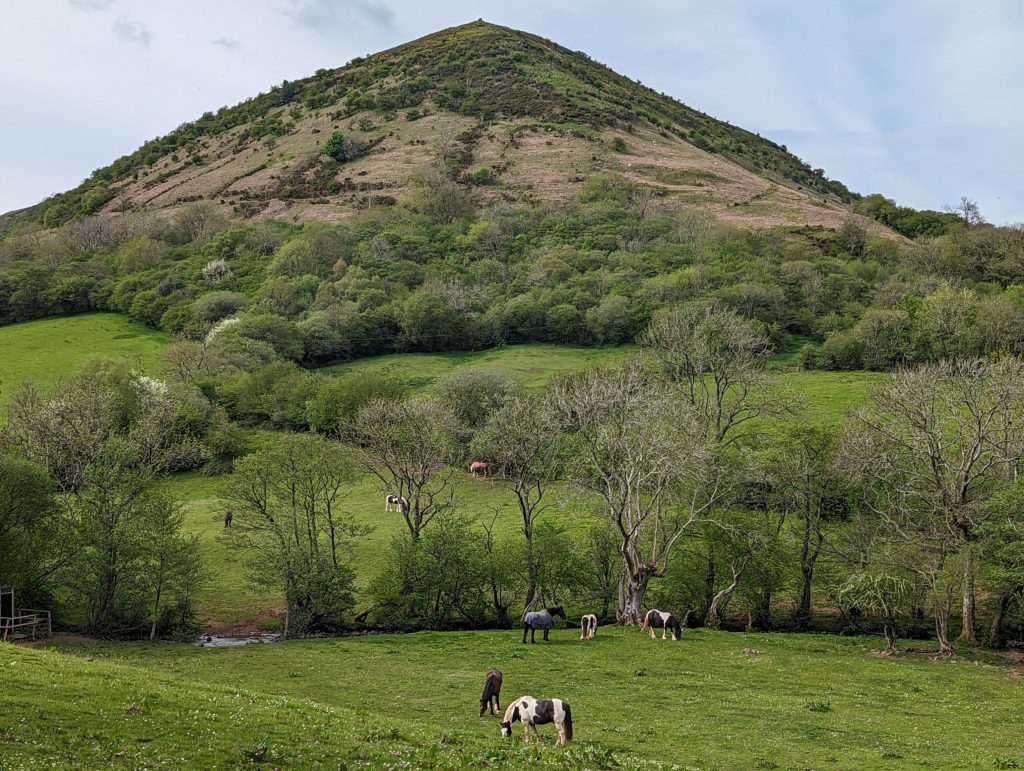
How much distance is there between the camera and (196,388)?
81.4 meters

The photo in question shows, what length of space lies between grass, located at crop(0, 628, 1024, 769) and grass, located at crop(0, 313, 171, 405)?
232 ft

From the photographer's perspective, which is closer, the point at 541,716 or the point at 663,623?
the point at 541,716

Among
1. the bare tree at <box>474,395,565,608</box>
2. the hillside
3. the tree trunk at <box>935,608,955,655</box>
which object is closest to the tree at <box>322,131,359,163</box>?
the hillside

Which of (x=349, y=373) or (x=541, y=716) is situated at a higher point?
(x=349, y=373)

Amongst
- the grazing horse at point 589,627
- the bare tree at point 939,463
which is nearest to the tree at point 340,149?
the bare tree at point 939,463

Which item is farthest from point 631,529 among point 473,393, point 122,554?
point 473,393

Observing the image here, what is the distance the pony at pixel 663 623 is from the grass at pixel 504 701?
2.02ft

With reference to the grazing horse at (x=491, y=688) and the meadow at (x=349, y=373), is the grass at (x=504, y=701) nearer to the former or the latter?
the grazing horse at (x=491, y=688)

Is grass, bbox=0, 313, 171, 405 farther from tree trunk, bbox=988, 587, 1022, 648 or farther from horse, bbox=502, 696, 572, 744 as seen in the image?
tree trunk, bbox=988, 587, 1022, 648

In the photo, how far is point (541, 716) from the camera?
19.9 m

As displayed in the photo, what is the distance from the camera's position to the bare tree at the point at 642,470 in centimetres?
3931

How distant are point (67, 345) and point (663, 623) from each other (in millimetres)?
100286

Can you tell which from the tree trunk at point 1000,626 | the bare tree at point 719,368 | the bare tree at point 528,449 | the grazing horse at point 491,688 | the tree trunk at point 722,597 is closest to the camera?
the grazing horse at point 491,688

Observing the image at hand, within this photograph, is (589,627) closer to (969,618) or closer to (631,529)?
(631,529)
